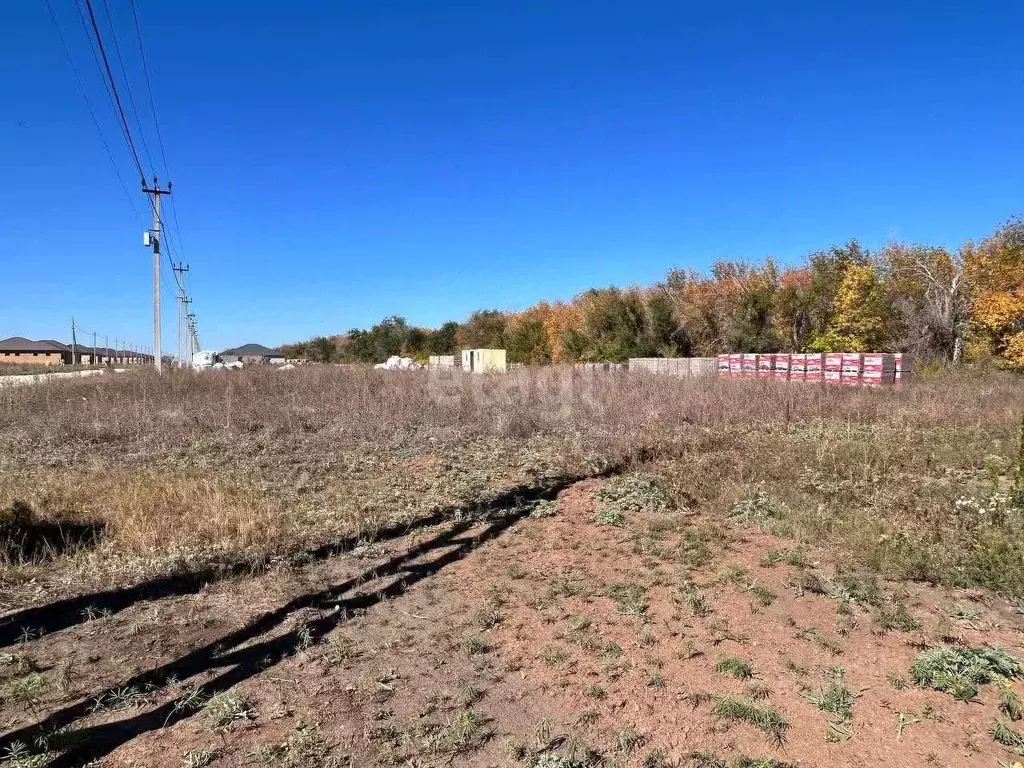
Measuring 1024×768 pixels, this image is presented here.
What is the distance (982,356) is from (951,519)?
23388 mm

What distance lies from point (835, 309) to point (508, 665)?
1124 inches

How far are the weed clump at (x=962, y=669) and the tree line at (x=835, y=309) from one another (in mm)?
24618

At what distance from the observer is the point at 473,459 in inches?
353

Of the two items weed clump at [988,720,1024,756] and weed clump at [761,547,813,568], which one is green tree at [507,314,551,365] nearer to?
weed clump at [761,547,813,568]

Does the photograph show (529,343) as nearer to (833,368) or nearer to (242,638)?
(833,368)

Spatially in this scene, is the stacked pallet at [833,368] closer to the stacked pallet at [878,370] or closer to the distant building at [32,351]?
the stacked pallet at [878,370]

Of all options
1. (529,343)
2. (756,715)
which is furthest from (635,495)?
(529,343)

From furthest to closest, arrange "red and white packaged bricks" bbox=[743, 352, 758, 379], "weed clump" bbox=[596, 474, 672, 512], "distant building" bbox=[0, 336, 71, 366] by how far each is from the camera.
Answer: "distant building" bbox=[0, 336, 71, 366] → "red and white packaged bricks" bbox=[743, 352, 758, 379] → "weed clump" bbox=[596, 474, 672, 512]

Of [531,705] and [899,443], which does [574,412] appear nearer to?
[899,443]

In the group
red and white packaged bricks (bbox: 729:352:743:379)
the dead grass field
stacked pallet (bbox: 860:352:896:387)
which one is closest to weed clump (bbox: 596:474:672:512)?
the dead grass field

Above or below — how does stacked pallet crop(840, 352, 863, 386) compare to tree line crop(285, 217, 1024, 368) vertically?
below

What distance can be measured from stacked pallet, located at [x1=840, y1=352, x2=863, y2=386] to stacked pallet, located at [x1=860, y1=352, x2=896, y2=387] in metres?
0.15

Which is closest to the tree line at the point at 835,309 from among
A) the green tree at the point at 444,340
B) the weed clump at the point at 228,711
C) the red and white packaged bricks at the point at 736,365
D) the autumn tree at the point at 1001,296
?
the autumn tree at the point at 1001,296

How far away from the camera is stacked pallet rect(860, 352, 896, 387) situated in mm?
17609
